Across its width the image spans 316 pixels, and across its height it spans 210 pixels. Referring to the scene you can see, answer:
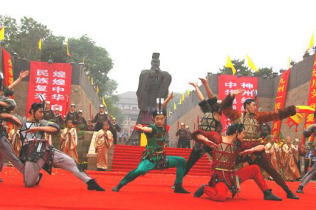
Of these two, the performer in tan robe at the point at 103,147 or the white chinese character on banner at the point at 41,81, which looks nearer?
the performer in tan robe at the point at 103,147

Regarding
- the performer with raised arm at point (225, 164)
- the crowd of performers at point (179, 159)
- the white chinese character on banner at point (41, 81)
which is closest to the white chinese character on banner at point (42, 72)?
the white chinese character on banner at point (41, 81)

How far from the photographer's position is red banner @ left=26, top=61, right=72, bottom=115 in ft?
82.1

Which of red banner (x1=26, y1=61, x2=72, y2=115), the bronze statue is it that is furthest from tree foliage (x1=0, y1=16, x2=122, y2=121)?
the bronze statue

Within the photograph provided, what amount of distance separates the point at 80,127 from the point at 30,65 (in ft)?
39.7

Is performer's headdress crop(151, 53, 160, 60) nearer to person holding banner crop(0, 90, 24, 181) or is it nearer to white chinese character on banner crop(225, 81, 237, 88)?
white chinese character on banner crop(225, 81, 237, 88)

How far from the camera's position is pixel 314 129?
7.04m

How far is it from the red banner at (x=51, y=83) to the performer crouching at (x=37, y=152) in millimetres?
19072

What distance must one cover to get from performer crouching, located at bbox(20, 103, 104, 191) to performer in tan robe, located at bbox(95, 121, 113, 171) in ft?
22.3

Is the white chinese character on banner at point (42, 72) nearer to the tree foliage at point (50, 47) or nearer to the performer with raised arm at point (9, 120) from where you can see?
the tree foliage at point (50, 47)

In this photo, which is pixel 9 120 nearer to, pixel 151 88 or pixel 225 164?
pixel 225 164

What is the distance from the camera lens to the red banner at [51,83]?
25031 millimetres

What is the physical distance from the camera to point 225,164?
17.8ft

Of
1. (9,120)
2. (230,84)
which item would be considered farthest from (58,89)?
(9,120)

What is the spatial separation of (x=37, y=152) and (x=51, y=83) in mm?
19853
